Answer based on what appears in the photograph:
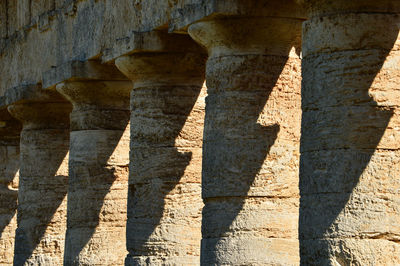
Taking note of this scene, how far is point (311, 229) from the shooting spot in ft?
49.7

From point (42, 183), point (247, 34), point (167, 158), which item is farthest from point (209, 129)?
point (42, 183)

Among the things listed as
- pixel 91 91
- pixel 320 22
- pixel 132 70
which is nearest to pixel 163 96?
pixel 132 70

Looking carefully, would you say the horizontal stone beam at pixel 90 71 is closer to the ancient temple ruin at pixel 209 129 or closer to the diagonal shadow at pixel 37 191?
the ancient temple ruin at pixel 209 129

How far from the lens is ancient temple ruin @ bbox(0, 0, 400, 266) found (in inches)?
590

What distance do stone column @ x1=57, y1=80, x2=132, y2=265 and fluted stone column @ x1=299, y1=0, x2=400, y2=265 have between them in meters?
8.63

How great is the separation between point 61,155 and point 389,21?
13009 mm

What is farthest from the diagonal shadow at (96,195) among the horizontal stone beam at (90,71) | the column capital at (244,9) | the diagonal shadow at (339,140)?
the diagonal shadow at (339,140)

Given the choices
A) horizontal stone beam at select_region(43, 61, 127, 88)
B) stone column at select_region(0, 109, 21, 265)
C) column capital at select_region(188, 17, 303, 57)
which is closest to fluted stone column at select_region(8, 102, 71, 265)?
horizontal stone beam at select_region(43, 61, 127, 88)

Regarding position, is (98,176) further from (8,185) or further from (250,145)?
(8,185)

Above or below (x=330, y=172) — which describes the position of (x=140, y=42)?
above

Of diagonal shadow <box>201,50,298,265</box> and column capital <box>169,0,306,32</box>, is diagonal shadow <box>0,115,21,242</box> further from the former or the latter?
Answer: column capital <box>169,0,306,32</box>

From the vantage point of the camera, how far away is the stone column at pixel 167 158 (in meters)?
20.4

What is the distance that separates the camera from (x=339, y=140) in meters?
15.1

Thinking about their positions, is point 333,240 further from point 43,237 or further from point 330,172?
point 43,237
